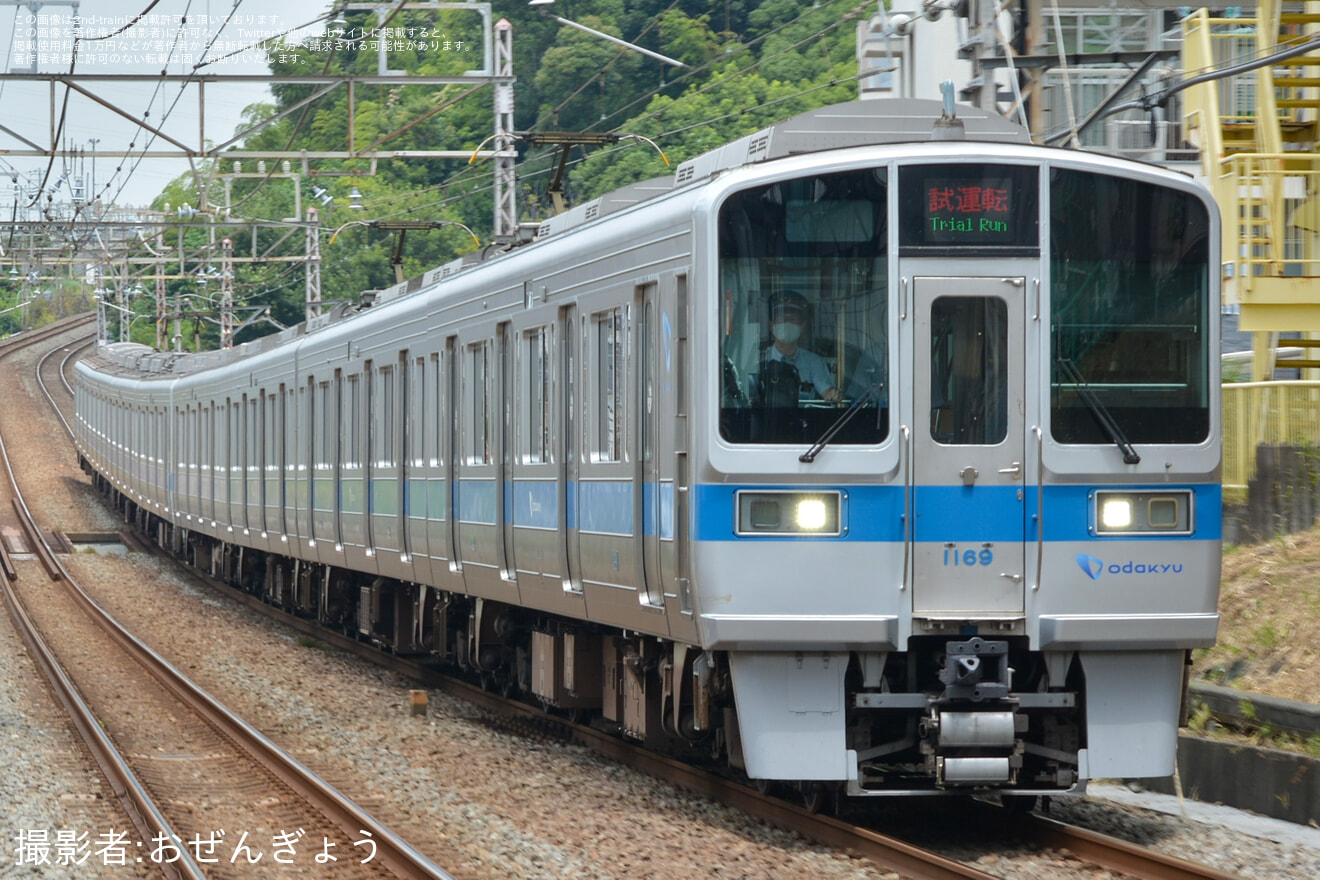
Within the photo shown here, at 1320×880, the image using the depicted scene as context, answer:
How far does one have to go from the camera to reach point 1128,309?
7.97m

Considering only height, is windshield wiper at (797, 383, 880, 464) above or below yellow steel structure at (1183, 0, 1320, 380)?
below

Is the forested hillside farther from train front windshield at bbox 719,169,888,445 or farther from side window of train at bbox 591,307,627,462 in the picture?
train front windshield at bbox 719,169,888,445

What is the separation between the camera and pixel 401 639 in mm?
16078

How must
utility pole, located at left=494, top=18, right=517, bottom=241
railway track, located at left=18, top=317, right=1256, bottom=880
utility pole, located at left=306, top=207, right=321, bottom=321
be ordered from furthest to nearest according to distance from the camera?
utility pole, located at left=306, top=207, right=321, bottom=321
utility pole, located at left=494, top=18, right=517, bottom=241
railway track, located at left=18, top=317, right=1256, bottom=880

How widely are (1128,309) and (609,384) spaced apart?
8.95 feet

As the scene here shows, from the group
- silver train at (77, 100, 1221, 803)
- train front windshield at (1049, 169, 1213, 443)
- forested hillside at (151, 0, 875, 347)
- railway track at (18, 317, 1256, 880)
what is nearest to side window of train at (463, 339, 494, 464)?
railway track at (18, 317, 1256, 880)

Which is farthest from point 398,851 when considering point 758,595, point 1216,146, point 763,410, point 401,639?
point 1216,146

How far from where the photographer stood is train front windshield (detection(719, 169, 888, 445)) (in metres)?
7.83

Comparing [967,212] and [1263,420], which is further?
[1263,420]

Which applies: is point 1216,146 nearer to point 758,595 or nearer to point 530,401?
point 530,401

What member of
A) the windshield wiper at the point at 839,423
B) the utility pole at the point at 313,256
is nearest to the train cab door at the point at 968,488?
the windshield wiper at the point at 839,423

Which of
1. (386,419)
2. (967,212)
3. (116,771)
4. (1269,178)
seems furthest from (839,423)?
(1269,178)

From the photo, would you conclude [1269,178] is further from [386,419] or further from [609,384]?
[609,384]

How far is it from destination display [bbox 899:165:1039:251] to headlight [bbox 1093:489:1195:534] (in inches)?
44.4
